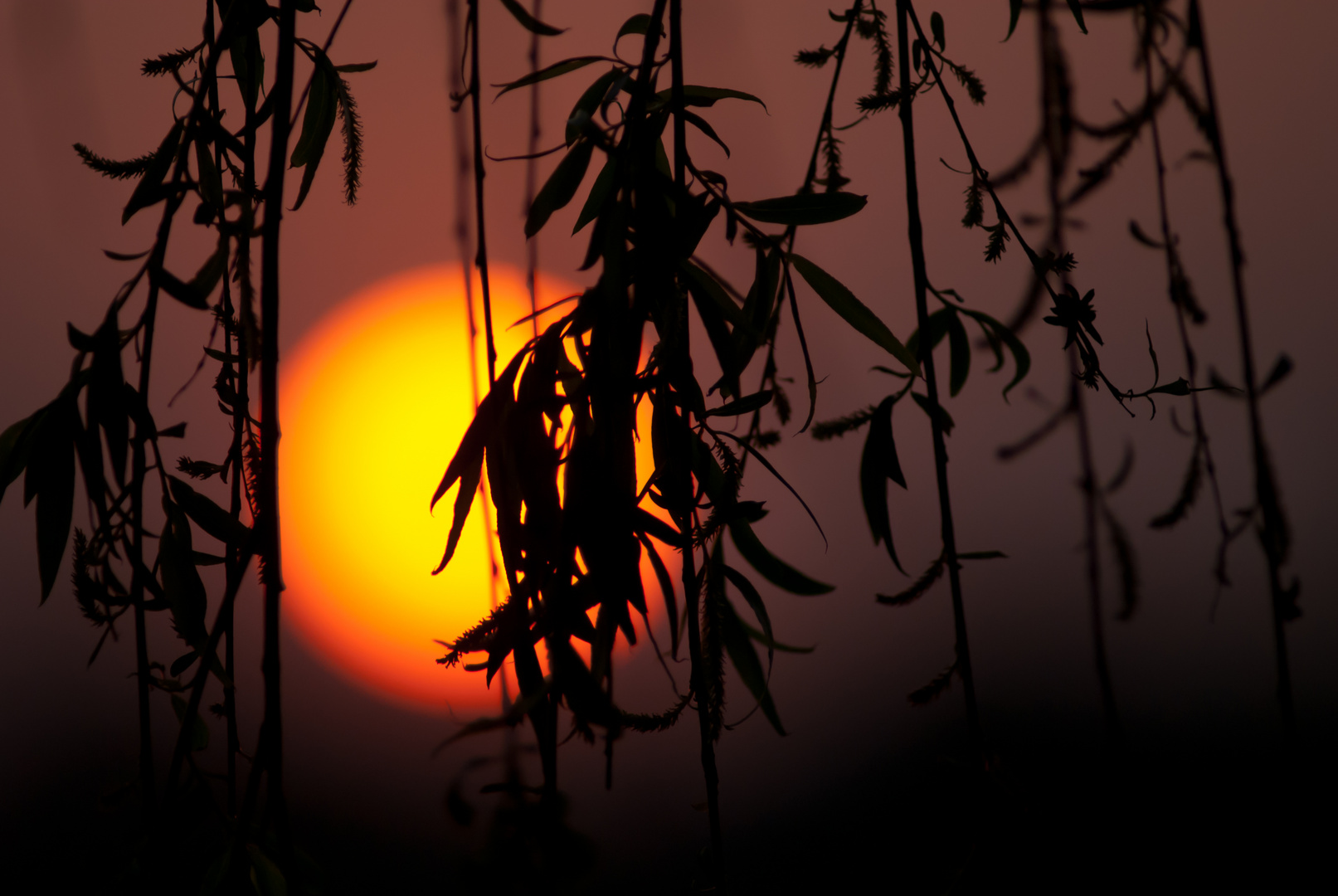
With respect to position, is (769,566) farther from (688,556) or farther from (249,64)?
(249,64)

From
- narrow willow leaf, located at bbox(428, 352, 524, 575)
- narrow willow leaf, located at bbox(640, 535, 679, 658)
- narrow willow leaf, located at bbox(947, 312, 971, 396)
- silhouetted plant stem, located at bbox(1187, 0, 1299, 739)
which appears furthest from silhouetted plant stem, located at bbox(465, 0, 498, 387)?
silhouetted plant stem, located at bbox(1187, 0, 1299, 739)

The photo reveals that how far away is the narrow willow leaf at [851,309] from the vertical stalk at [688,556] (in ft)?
0.28

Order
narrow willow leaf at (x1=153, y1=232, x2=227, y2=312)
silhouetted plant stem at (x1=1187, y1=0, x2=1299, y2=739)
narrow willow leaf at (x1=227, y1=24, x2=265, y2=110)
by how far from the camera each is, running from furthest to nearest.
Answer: silhouetted plant stem at (x1=1187, y1=0, x2=1299, y2=739), narrow willow leaf at (x1=227, y1=24, x2=265, y2=110), narrow willow leaf at (x1=153, y1=232, x2=227, y2=312)

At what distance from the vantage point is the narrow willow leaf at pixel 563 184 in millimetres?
392

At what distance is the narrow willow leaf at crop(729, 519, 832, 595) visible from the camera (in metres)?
0.45

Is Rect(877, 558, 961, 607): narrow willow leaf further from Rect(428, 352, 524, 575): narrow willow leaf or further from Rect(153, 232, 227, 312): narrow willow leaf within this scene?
Rect(153, 232, 227, 312): narrow willow leaf

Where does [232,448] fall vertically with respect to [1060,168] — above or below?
below

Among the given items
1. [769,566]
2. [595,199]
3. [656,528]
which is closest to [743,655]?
[769,566]

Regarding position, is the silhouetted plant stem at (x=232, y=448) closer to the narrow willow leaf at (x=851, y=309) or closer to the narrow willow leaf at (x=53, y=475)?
the narrow willow leaf at (x=53, y=475)

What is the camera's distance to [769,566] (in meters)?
0.47

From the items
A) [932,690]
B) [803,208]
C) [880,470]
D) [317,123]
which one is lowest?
[932,690]

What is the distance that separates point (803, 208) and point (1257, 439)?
0.38 m

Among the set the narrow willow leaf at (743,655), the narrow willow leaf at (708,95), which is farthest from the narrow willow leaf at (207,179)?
the narrow willow leaf at (743,655)

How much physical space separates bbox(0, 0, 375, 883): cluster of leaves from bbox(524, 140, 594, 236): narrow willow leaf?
0.10m
